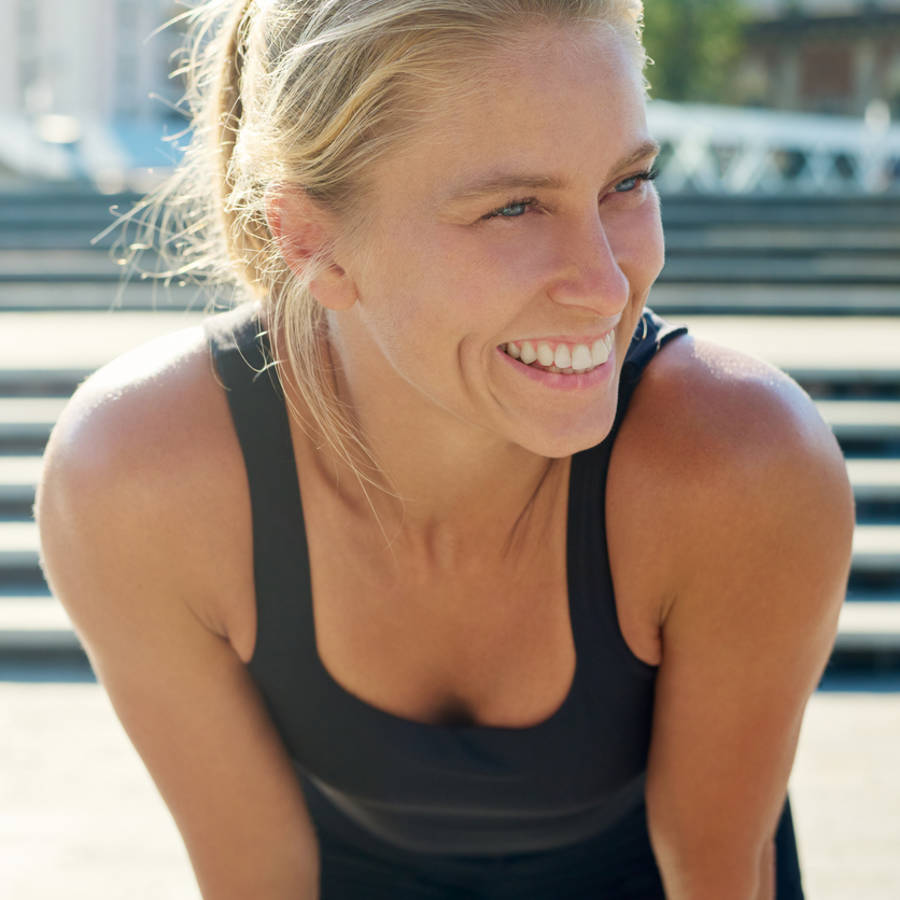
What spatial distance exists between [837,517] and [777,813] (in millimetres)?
389

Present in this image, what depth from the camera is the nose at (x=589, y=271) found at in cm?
109

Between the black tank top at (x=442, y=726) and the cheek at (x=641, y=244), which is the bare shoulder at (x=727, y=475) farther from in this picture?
the cheek at (x=641, y=244)

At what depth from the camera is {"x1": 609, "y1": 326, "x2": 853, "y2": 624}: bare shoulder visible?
123 cm

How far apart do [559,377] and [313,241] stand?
1.01 feet

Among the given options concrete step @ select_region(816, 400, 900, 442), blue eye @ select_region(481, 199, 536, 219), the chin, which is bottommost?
concrete step @ select_region(816, 400, 900, 442)

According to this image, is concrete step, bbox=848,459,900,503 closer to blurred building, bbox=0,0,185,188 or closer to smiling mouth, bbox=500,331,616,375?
smiling mouth, bbox=500,331,616,375

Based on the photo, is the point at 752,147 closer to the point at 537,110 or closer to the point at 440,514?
the point at 440,514

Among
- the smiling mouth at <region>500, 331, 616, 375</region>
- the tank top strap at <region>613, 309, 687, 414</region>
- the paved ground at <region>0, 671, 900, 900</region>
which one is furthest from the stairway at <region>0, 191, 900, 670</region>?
the smiling mouth at <region>500, 331, 616, 375</region>

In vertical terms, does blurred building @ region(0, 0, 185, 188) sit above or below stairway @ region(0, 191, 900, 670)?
below

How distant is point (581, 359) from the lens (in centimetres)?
116

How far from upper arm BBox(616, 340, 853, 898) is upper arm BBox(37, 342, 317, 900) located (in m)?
0.49

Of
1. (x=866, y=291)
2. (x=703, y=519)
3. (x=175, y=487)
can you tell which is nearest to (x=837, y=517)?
(x=703, y=519)

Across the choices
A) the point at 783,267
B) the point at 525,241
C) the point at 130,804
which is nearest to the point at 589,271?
the point at 525,241

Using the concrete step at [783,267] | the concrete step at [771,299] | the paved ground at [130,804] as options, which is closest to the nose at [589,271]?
the paved ground at [130,804]
